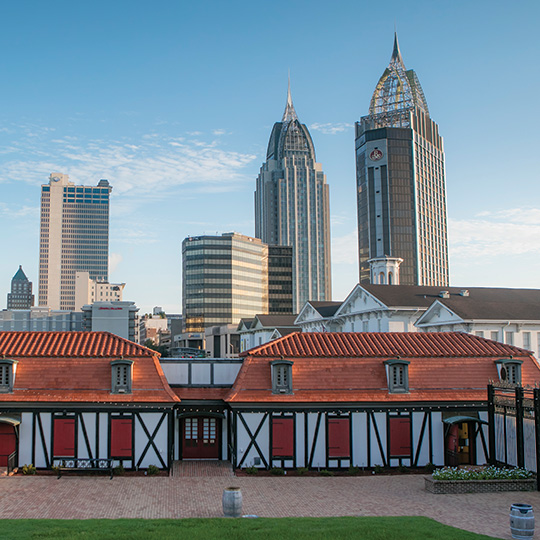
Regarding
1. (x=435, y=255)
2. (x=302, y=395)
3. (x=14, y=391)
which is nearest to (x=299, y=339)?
(x=302, y=395)

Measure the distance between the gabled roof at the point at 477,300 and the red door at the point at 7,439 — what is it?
38720mm

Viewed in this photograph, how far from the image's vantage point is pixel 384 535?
17.2 meters

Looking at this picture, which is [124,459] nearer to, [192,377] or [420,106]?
[192,377]

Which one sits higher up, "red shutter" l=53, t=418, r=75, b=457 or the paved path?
"red shutter" l=53, t=418, r=75, b=457

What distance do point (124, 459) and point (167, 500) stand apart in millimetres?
5804

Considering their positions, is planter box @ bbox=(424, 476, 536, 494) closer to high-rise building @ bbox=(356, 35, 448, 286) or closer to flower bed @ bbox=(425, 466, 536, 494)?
flower bed @ bbox=(425, 466, 536, 494)

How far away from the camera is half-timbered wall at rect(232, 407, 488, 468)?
28484mm

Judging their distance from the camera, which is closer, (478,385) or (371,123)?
(478,385)

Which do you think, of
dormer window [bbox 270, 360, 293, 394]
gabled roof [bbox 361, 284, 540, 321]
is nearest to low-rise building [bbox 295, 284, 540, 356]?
gabled roof [bbox 361, 284, 540, 321]

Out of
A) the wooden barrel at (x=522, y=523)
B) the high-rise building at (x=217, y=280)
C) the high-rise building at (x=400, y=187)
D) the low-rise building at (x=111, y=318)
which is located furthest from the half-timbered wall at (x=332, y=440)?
the high-rise building at (x=400, y=187)

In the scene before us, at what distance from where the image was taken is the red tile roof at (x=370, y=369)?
29.3 metres

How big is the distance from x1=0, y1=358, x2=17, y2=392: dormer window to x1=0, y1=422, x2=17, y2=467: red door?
1.74 m

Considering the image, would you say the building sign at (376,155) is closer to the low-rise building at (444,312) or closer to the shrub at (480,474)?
the low-rise building at (444,312)

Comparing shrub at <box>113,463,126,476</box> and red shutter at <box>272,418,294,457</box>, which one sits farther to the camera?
red shutter at <box>272,418,294,457</box>
